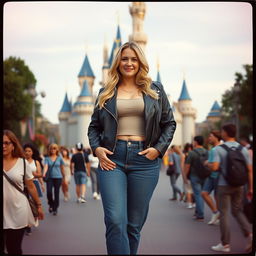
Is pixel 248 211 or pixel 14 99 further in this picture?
pixel 14 99

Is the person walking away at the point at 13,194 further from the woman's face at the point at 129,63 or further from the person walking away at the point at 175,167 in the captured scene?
the person walking away at the point at 175,167

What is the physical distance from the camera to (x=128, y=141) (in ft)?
9.48

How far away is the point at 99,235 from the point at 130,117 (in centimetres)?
224

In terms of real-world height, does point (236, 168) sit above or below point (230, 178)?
above

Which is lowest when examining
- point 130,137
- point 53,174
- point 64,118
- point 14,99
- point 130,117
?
point 53,174

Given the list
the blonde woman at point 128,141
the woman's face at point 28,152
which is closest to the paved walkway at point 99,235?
the woman's face at point 28,152

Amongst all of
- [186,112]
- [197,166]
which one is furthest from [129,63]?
[186,112]

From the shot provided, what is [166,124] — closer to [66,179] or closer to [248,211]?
[248,211]

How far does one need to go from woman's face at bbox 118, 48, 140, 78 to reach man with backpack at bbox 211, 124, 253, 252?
1.66m

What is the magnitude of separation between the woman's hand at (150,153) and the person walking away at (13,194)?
1.12m

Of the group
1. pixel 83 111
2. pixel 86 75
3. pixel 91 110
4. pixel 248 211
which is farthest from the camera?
pixel 86 75

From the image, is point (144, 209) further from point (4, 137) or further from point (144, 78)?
point (4, 137)

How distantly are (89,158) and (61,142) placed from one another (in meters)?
58.4

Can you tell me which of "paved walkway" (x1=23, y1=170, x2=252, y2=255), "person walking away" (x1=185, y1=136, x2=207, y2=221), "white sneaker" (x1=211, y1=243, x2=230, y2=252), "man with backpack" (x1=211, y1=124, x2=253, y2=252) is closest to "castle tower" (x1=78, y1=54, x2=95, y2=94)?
"person walking away" (x1=185, y1=136, x2=207, y2=221)
